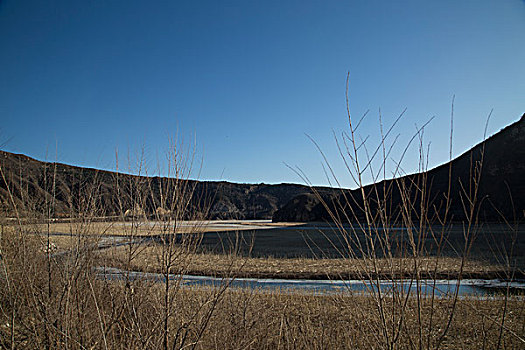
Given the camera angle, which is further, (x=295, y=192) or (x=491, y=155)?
(x=295, y=192)

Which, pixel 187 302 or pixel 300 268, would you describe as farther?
pixel 300 268

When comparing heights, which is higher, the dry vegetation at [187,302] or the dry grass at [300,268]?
the dry vegetation at [187,302]

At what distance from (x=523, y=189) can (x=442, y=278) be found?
3794 centimetres

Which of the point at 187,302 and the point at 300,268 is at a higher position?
the point at 187,302

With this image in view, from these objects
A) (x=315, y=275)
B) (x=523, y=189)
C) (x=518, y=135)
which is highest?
(x=518, y=135)

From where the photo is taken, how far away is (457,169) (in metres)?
52.8

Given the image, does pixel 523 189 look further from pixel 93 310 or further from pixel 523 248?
pixel 93 310

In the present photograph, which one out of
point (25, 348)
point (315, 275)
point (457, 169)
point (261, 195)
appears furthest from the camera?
point (261, 195)

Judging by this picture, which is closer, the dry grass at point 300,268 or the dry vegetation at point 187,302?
the dry vegetation at point 187,302

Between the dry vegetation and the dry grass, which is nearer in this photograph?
the dry vegetation

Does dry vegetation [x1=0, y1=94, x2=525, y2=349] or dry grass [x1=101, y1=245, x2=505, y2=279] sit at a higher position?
dry vegetation [x1=0, y1=94, x2=525, y2=349]

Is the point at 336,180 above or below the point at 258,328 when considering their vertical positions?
above

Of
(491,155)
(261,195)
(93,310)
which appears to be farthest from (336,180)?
(261,195)

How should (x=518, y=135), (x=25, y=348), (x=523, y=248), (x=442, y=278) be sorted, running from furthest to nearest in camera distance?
(x=518, y=135)
(x=523, y=248)
(x=442, y=278)
(x=25, y=348)
